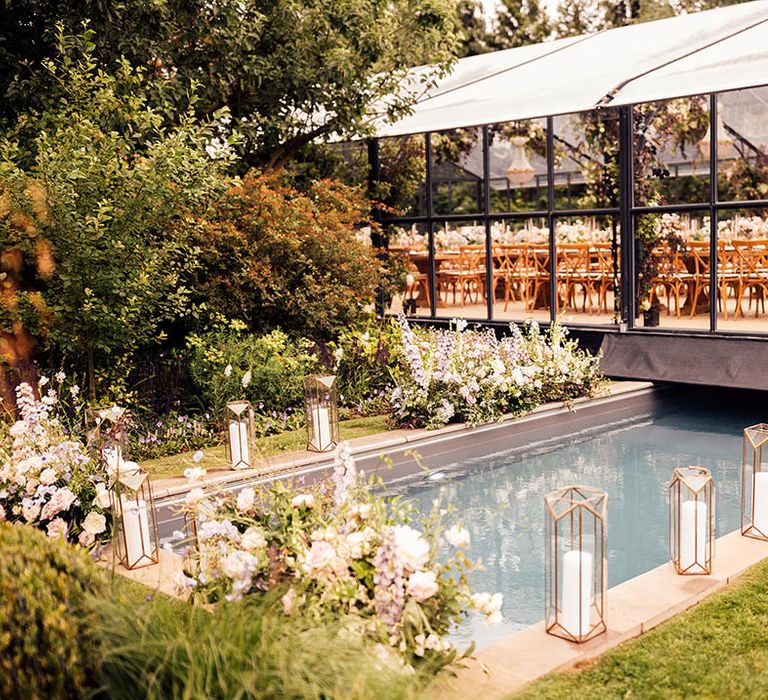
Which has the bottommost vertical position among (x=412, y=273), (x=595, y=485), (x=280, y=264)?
(x=595, y=485)

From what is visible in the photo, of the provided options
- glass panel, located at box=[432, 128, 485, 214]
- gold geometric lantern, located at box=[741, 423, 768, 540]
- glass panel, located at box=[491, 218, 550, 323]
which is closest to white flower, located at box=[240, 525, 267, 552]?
gold geometric lantern, located at box=[741, 423, 768, 540]

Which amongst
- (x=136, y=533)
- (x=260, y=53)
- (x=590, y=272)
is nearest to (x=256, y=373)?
(x=136, y=533)

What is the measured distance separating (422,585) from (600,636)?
1073mm

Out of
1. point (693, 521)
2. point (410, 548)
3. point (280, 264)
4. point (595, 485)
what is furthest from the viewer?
point (280, 264)

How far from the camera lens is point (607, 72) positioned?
1122 cm

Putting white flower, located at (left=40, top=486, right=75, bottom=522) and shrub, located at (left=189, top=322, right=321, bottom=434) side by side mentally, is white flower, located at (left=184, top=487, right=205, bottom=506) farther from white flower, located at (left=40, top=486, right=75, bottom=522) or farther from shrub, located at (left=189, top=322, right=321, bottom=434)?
shrub, located at (left=189, top=322, right=321, bottom=434)

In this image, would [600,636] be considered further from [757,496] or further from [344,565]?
[757,496]

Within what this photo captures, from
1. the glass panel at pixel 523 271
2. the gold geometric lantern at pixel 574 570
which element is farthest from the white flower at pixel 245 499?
the glass panel at pixel 523 271

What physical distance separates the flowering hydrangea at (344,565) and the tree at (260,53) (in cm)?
568

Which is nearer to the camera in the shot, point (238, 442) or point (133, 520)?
point (133, 520)

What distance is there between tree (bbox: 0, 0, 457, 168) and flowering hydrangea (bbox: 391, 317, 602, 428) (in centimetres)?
319

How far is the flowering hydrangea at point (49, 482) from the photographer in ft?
16.5

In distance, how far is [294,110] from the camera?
38.2ft

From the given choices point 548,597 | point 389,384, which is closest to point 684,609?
point 548,597
